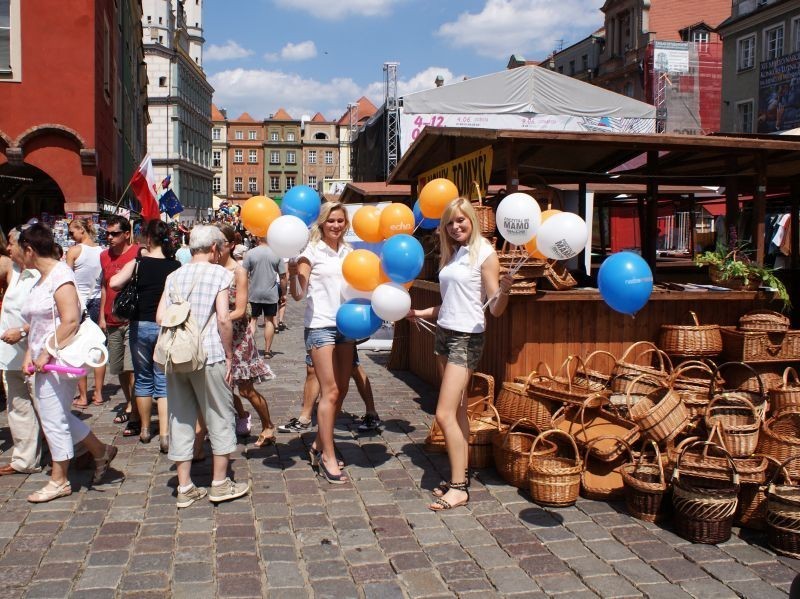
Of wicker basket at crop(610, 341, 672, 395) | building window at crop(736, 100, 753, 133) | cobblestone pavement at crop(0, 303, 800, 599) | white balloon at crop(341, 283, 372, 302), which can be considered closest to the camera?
cobblestone pavement at crop(0, 303, 800, 599)

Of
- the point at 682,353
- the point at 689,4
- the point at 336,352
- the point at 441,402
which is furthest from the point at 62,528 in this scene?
the point at 689,4

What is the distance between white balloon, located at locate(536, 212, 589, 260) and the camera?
192 inches

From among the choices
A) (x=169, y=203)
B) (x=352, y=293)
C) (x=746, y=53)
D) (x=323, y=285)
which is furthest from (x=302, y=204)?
(x=746, y=53)

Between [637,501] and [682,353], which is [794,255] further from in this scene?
[637,501]

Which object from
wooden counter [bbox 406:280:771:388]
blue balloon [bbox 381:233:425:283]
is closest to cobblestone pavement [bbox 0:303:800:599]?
wooden counter [bbox 406:280:771:388]

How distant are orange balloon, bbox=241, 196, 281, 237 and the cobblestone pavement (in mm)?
1846

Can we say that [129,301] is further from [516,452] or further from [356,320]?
[516,452]

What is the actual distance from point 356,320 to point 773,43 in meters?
36.4

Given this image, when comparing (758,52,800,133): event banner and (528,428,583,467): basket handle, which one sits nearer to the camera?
(528,428,583,467): basket handle

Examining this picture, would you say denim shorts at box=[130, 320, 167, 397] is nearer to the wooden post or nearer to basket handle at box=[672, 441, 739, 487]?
basket handle at box=[672, 441, 739, 487]

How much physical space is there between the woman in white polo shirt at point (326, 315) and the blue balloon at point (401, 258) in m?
0.49

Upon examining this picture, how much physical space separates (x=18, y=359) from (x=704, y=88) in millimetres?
40465

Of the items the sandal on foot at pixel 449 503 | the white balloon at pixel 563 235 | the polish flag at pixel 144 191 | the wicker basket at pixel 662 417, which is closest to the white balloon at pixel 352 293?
the white balloon at pixel 563 235

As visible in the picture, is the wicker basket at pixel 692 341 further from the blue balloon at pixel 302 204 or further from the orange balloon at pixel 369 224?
the blue balloon at pixel 302 204
